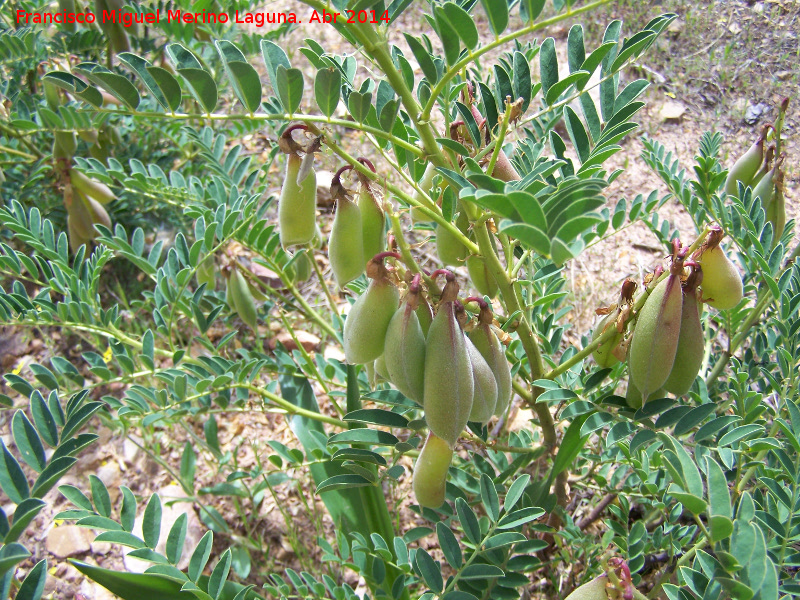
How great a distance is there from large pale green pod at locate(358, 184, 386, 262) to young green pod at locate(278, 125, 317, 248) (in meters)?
0.08

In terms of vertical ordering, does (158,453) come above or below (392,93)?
below

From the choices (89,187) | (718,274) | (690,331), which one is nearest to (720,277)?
(718,274)

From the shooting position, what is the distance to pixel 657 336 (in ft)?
2.72

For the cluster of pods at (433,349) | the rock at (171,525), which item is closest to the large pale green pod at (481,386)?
the cluster of pods at (433,349)

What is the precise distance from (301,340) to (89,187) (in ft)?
3.03

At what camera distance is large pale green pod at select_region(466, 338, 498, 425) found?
0.87 metres

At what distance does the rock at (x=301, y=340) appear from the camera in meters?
2.18

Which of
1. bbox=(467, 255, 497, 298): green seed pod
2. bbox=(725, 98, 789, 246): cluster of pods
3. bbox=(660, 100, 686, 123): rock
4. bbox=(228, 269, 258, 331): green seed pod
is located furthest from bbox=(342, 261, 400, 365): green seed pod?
bbox=(660, 100, 686, 123): rock

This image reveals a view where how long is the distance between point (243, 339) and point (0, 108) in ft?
3.48

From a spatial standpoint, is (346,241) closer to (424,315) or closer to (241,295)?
(424,315)

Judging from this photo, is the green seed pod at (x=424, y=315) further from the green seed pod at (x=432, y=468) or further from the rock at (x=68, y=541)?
the rock at (x=68, y=541)

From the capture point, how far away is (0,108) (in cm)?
169

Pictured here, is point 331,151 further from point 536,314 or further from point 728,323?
point 728,323

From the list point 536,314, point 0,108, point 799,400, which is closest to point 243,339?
point 0,108
